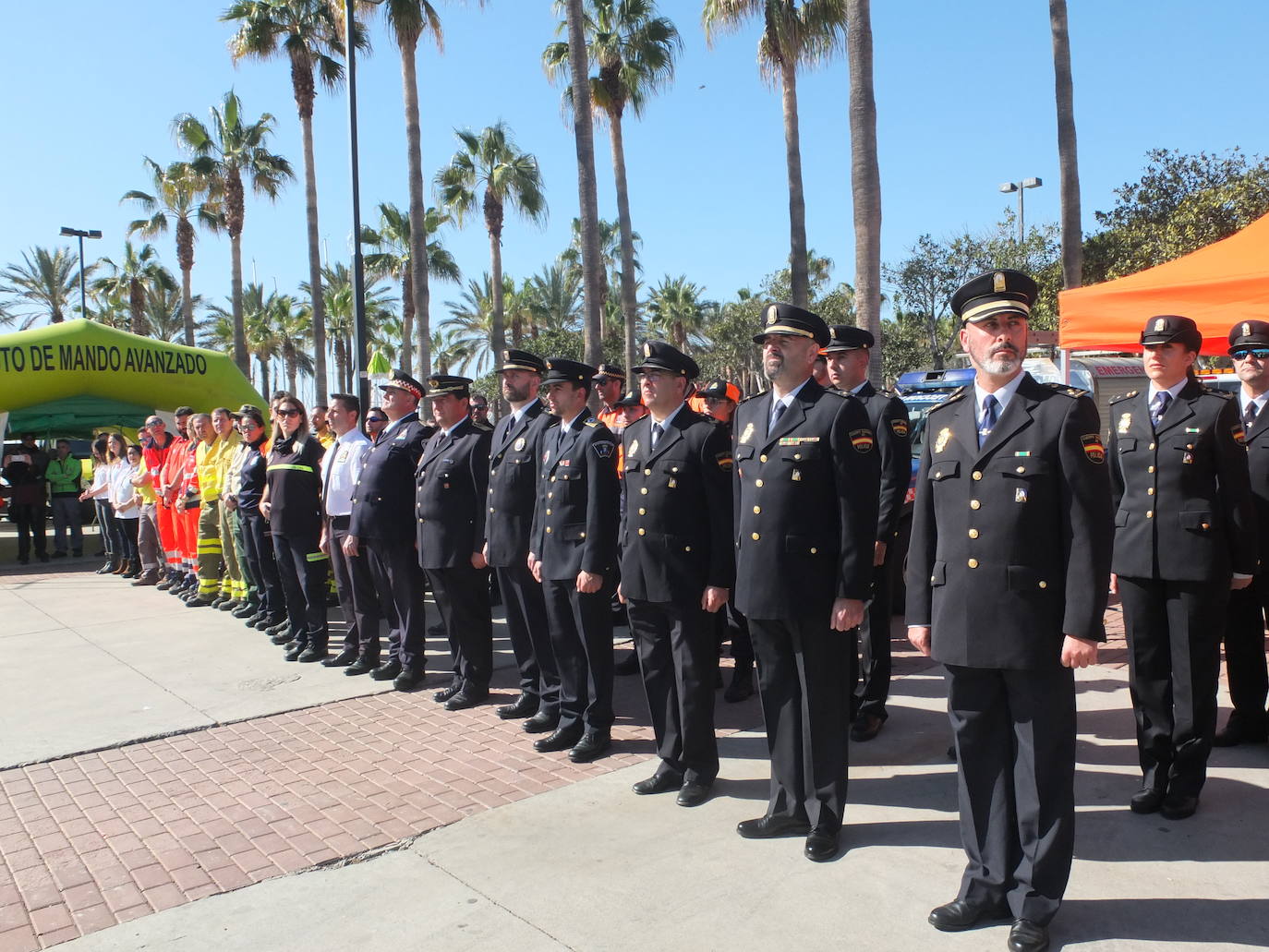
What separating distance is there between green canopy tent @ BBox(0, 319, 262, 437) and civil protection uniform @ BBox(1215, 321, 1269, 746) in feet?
49.6

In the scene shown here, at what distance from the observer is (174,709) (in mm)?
6211

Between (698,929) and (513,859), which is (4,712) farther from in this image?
(698,929)

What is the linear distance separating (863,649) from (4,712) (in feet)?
18.2

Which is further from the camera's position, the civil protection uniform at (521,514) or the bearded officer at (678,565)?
the civil protection uniform at (521,514)

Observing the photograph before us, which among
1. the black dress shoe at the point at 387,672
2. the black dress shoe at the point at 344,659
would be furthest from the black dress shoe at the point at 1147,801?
the black dress shoe at the point at 344,659

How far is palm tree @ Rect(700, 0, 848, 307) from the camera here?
19016mm

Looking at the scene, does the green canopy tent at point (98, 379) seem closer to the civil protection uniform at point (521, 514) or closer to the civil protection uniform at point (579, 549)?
the civil protection uniform at point (521, 514)

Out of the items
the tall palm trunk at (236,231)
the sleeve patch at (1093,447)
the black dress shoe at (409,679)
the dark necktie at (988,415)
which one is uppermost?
the tall palm trunk at (236,231)

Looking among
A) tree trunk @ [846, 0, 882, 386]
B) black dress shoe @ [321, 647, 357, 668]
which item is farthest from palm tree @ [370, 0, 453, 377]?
black dress shoe @ [321, 647, 357, 668]

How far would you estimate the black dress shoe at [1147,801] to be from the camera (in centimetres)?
395

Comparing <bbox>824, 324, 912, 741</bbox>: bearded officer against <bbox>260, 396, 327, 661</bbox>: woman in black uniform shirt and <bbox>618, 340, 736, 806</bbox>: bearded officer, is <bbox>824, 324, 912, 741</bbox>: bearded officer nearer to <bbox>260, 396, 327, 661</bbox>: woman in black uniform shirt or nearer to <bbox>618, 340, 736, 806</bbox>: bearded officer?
<bbox>618, 340, 736, 806</bbox>: bearded officer

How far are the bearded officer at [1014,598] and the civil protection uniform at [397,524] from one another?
13.8ft

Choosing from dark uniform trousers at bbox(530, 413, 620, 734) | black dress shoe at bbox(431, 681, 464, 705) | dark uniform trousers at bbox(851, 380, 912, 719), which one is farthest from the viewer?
black dress shoe at bbox(431, 681, 464, 705)

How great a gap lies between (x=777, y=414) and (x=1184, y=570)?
1.84m
